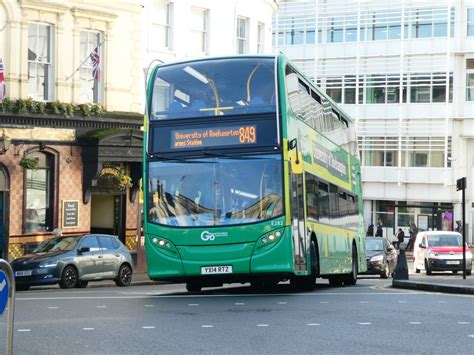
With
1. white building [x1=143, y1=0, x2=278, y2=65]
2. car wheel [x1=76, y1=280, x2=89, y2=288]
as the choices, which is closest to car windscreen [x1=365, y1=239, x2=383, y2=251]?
white building [x1=143, y1=0, x2=278, y2=65]

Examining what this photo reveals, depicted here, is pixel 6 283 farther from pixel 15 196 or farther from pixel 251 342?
pixel 15 196

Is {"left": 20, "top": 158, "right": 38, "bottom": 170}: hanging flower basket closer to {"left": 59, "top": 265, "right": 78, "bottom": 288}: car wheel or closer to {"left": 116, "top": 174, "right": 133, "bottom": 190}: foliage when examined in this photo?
{"left": 116, "top": 174, "right": 133, "bottom": 190}: foliage

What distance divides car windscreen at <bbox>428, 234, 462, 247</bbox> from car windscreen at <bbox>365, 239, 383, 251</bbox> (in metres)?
3.96

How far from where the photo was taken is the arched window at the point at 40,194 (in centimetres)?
3550

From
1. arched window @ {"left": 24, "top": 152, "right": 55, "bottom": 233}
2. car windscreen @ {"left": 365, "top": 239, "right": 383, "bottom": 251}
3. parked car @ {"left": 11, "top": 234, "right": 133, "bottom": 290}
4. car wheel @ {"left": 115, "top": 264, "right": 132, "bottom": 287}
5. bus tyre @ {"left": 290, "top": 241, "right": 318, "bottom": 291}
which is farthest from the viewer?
car windscreen @ {"left": 365, "top": 239, "right": 383, "bottom": 251}

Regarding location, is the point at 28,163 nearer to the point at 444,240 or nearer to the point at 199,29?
the point at 199,29

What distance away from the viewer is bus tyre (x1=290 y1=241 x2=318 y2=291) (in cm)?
2269

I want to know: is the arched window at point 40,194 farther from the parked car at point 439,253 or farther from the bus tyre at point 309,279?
the parked car at point 439,253

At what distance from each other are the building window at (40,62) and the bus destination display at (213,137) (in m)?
15.9

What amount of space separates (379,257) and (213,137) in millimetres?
18996

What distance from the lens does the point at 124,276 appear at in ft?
102

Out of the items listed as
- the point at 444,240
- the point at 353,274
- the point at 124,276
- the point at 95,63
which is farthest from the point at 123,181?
Answer: the point at 444,240

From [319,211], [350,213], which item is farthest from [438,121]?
[319,211]

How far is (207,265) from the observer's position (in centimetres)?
2058
